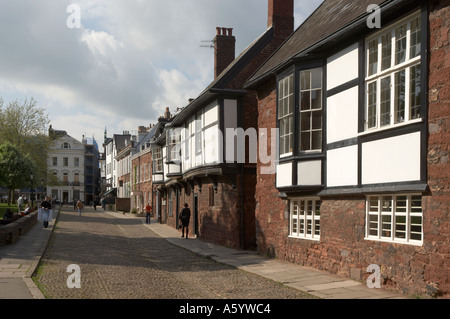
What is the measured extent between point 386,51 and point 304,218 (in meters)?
5.68

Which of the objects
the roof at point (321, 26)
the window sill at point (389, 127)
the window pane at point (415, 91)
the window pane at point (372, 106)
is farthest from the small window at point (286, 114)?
the window pane at point (415, 91)

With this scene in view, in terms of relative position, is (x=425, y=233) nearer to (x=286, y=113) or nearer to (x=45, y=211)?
(x=286, y=113)

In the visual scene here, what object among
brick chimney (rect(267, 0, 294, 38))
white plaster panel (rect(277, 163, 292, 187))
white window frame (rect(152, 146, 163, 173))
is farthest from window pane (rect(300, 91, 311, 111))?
white window frame (rect(152, 146, 163, 173))

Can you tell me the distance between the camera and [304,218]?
47.2 ft

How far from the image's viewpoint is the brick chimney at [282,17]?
833 inches

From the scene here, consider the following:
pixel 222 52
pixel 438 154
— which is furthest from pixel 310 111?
pixel 222 52

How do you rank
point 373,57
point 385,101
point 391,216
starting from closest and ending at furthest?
point 391,216 < point 385,101 < point 373,57

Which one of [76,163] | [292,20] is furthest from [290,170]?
[76,163]

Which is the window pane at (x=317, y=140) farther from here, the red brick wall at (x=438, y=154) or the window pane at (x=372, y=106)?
the red brick wall at (x=438, y=154)

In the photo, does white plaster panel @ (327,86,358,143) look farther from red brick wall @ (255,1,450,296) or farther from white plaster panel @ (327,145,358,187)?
red brick wall @ (255,1,450,296)

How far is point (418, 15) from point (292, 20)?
12052 mm

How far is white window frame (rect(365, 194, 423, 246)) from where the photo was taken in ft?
32.0

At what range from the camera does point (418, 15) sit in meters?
9.59

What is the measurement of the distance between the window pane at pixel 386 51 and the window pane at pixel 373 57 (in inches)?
10.9
